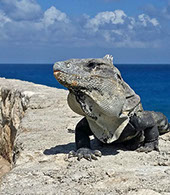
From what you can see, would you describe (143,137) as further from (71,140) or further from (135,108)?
(71,140)

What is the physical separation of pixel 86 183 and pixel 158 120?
206 cm

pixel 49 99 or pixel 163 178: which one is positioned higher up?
pixel 49 99

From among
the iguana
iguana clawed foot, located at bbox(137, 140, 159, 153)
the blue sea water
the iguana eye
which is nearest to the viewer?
the iguana

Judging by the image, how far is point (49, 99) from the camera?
26.2ft

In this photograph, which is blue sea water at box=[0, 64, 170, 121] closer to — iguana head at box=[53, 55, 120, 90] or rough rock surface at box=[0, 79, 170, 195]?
rough rock surface at box=[0, 79, 170, 195]

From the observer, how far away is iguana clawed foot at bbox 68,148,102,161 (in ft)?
13.6

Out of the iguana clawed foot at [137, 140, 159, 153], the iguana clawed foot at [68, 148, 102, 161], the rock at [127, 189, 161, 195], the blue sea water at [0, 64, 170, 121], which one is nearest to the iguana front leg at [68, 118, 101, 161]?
the iguana clawed foot at [68, 148, 102, 161]

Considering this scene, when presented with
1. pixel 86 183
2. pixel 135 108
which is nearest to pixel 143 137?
pixel 135 108

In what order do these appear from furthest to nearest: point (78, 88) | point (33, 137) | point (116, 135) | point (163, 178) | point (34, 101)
→ point (34, 101), point (33, 137), point (116, 135), point (78, 88), point (163, 178)

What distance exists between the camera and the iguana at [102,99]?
3793mm

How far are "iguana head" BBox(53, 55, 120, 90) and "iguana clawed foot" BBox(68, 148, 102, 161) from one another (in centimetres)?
85

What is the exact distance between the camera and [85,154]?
4.18 m

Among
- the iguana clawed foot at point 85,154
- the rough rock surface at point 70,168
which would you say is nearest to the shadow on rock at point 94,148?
the rough rock surface at point 70,168

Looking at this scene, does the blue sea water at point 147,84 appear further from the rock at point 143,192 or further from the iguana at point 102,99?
the rock at point 143,192
